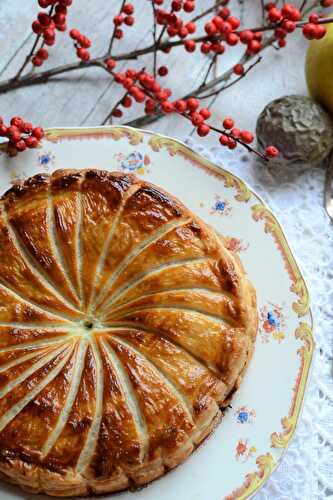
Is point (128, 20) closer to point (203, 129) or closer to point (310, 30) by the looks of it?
point (203, 129)

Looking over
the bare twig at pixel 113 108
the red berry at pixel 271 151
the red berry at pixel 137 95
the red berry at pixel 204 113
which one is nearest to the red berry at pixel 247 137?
the red berry at pixel 271 151

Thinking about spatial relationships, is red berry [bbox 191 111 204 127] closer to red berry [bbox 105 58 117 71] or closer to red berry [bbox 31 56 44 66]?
red berry [bbox 105 58 117 71]

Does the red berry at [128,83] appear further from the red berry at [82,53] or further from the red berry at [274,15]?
the red berry at [274,15]

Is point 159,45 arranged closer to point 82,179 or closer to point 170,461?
point 82,179

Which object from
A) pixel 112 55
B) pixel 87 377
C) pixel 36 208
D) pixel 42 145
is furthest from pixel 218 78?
pixel 87 377

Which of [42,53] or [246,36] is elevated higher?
[246,36]

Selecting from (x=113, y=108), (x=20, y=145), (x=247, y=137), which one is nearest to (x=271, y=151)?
(x=247, y=137)

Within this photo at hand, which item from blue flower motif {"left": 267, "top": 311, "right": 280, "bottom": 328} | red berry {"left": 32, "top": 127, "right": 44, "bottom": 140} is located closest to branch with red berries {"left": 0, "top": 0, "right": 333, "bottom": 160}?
red berry {"left": 32, "top": 127, "right": 44, "bottom": 140}
